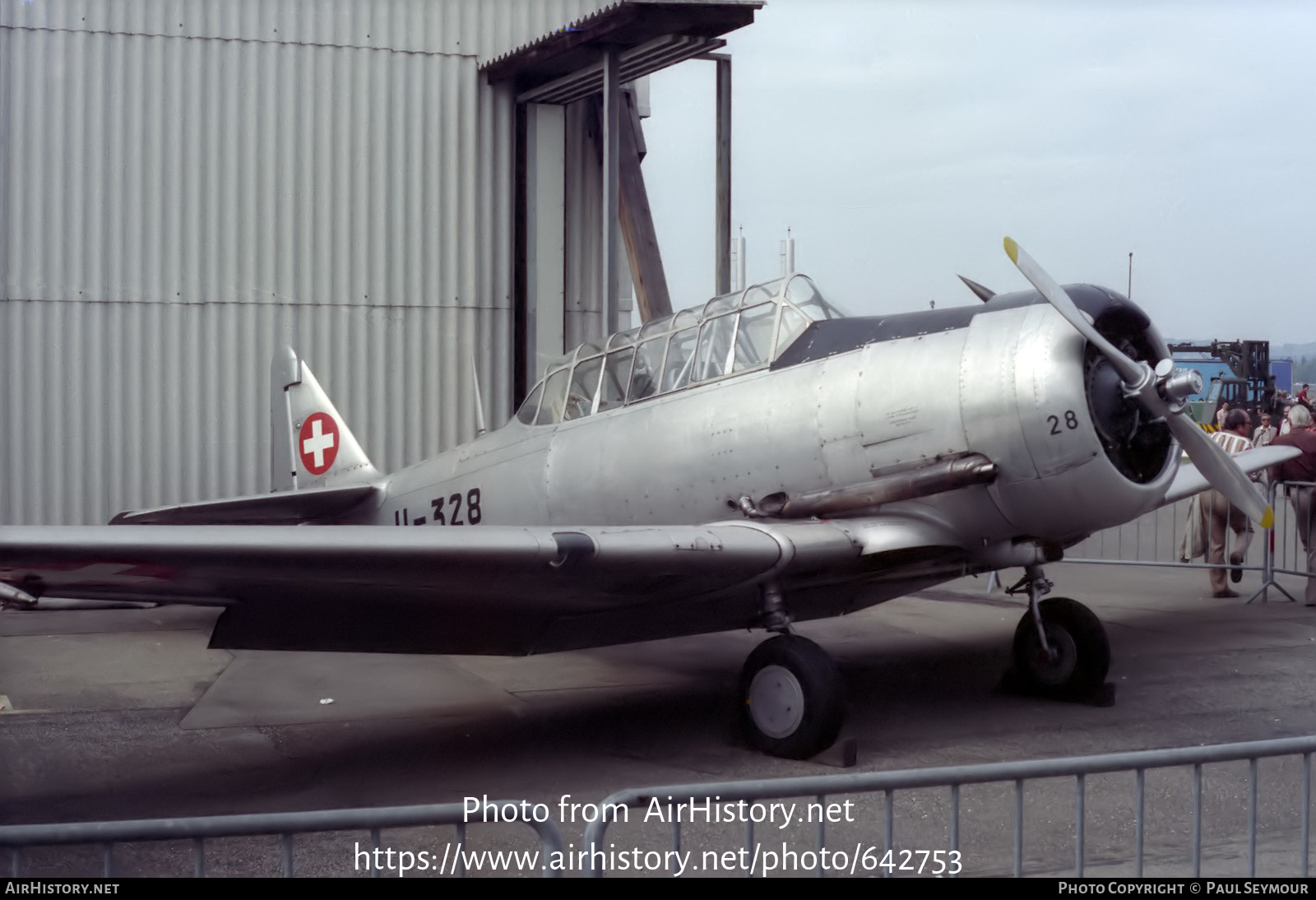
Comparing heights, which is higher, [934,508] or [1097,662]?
[934,508]

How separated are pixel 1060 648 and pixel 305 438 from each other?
622cm

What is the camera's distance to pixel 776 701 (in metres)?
5.86

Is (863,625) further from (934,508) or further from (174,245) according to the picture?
(174,245)

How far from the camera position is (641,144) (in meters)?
14.1

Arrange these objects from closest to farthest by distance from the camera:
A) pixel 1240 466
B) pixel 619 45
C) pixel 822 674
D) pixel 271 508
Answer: pixel 822 674, pixel 1240 466, pixel 271 508, pixel 619 45

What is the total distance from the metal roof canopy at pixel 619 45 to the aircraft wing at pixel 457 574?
207 inches

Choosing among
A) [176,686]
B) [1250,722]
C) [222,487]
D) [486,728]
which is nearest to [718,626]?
[486,728]

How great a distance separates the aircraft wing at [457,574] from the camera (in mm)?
5000

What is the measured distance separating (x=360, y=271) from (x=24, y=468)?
11.4 feet

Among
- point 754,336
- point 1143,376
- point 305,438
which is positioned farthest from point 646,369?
point 305,438

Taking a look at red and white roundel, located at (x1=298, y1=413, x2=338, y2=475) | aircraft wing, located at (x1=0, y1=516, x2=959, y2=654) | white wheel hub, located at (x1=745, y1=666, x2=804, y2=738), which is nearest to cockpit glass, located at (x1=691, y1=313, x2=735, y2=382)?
aircraft wing, located at (x1=0, y1=516, x2=959, y2=654)

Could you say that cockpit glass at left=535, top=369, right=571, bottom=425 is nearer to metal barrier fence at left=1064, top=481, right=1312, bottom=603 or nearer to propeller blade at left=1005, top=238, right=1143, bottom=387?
propeller blade at left=1005, top=238, right=1143, bottom=387

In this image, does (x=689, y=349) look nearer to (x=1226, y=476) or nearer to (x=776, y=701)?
(x=776, y=701)

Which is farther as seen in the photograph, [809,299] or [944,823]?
[809,299]
